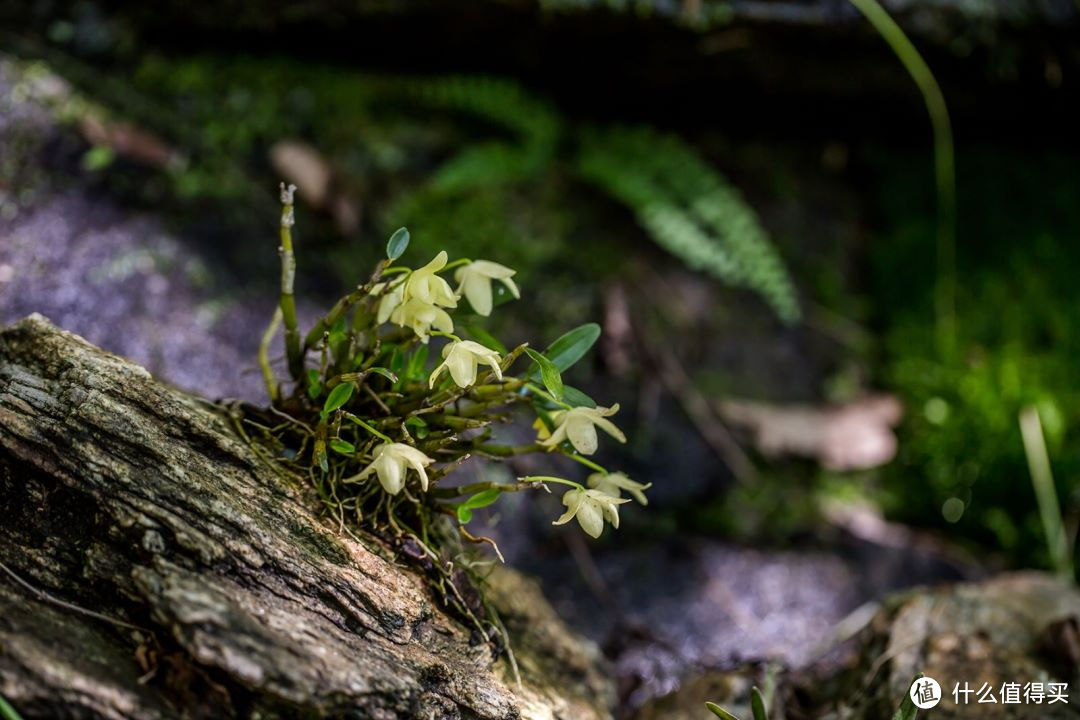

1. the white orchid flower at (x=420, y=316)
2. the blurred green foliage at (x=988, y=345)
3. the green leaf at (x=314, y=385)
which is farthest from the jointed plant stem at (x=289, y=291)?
the blurred green foliage at (x=988, y=345)

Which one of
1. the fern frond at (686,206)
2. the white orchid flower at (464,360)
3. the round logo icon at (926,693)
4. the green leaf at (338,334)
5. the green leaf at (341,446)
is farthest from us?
the fern frond at (686,206)

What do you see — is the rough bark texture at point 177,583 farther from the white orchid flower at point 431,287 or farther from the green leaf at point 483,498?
the white orchid flower at point 431,287

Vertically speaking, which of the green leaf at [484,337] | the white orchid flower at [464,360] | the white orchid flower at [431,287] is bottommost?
the green leaf at [484,337]

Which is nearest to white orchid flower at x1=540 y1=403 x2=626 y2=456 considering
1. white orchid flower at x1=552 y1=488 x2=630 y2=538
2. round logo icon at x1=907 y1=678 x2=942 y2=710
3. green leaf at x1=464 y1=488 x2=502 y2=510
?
white orchid flower at x1=552 y1=488 x2=630 y2=538

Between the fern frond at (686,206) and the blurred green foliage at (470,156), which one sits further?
the fern frond at (686,206)

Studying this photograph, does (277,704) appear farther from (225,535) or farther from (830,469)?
(830,469)

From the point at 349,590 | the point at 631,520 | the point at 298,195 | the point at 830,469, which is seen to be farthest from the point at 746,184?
the point at 349,590

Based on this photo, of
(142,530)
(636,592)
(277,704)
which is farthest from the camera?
(636,592)
